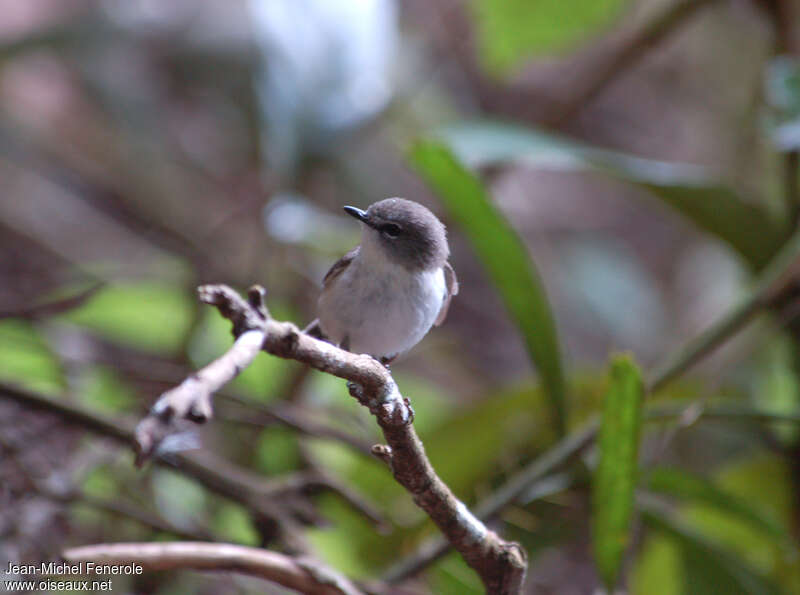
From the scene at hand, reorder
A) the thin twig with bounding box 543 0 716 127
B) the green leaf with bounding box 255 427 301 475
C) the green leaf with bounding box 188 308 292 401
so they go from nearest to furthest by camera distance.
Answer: the green leaf with bounding box 255 427 301 475, the green leaf with bounding box 188 308 292 401, the thin twig with bounding box 543 0 716 127

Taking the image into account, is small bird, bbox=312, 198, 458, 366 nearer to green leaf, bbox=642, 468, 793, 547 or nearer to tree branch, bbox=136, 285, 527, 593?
tree branch, bbox=136, 285, 527, 593

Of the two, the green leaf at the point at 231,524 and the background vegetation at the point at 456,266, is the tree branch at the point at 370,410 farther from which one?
the green leaf at the point at 231,524

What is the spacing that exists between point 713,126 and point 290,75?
9.04 feet

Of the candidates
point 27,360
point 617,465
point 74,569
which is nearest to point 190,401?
point 74,569

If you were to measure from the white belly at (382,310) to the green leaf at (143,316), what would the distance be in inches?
72.9

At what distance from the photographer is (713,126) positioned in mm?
4531

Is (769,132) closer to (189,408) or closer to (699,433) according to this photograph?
(699,433)

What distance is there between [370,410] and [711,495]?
43.1 inches

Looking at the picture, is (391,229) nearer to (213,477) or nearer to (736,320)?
(213,477)

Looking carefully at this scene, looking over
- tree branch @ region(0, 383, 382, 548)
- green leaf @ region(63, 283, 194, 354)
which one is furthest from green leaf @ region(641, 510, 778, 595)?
green leaf @ region(63, 283, 194, 354)

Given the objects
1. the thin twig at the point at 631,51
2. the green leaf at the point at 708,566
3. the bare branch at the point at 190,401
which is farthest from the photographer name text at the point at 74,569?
the thin twig at the point at 631,51

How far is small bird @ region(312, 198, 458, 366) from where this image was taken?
1095 mm

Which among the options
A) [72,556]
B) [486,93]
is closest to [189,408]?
[72,556]

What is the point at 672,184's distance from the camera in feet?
6.49
